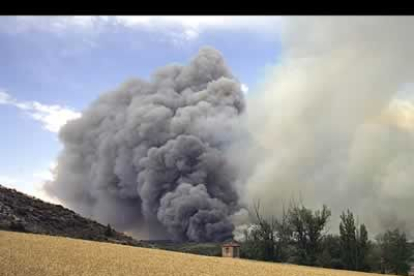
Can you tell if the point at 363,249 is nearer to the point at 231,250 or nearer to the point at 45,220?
the point at 231,250

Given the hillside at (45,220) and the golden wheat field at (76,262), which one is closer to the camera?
the golden wheat field at (76,262)

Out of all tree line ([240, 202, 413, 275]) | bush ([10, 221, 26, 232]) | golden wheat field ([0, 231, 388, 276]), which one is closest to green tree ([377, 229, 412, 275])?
tree line ([240, 202, 413, 275])

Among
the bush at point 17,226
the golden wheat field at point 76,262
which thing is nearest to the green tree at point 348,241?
the golden wheat field at point 76,262

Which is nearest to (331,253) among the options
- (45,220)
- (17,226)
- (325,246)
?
(325,246)

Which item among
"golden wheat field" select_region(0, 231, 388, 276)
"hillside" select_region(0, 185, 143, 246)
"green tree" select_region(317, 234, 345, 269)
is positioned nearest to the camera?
"golden wheat field" select_region(0, 231, 388, 276)

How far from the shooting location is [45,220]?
29562 mm

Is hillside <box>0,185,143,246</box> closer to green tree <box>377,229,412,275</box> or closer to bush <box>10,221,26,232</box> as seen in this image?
bush <box>10,221,26,232</box>

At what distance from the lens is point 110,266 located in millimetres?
15094

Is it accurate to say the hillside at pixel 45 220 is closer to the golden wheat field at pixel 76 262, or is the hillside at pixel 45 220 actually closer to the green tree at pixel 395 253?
the golden wheat field at pixel 76 262

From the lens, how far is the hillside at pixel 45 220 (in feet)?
88.0

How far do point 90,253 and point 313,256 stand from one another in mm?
15810

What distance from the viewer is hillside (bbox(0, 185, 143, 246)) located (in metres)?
26.8

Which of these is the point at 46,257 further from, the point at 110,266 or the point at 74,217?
the point at 74,217

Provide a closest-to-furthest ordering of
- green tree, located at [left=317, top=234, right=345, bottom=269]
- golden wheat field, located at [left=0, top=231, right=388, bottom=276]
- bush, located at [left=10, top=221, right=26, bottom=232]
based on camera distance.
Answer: golden wheat field, located at [left=0, top=231, right=388, bottom=276]
bush, located at [left=10, top=221, right=26, bottom=232]
green tree, located at [left=317, top=234, right=345, bottom=269]
